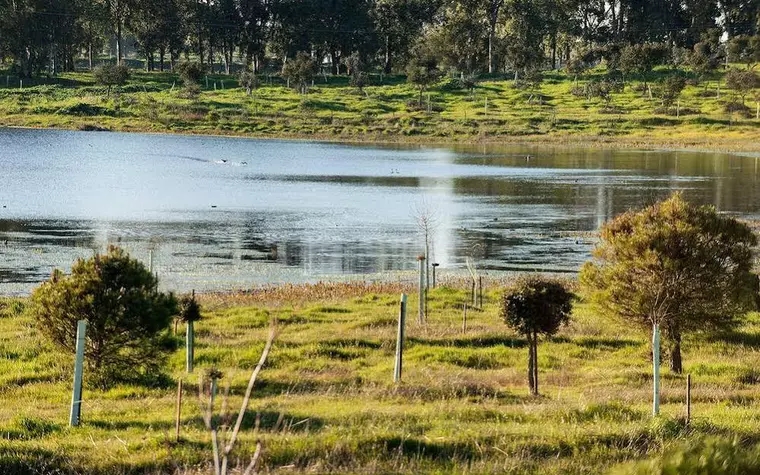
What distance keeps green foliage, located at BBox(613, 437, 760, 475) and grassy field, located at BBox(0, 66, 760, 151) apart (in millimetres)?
101239

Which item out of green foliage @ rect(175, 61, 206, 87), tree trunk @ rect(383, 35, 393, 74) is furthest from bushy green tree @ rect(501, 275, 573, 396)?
tree trunk @ rect(383, 35, 393, 74)

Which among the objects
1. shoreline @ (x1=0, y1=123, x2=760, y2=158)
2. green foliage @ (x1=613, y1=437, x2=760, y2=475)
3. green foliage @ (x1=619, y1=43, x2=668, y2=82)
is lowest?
green foliage @ (x1=613, y1=437, x2=760, y2=475)

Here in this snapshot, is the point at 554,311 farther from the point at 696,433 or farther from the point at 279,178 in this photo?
the point at 279,178

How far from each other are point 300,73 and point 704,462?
13157 centimetres

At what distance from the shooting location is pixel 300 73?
135250mm

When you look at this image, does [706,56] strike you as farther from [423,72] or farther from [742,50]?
[423,72]

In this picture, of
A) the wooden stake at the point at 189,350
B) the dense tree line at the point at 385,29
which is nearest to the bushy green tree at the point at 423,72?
the dense tree line at the point at 385,29

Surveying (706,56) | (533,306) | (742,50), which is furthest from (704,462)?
(742,50)

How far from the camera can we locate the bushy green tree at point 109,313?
15570 millimetres

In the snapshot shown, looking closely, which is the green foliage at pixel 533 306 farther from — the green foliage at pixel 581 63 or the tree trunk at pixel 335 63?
the tree trunk at pixel 335 63

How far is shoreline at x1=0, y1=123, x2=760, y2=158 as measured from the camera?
104 metres

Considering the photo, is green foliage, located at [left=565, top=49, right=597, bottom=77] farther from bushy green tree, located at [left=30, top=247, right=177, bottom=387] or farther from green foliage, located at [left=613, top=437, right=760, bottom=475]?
green foliage, located at [left=613, top=437, right=760, bottom=475]

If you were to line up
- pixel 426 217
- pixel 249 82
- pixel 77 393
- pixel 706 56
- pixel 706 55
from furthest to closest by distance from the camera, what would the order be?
pixel 706 55, pixel 706 56, pixel 249 82, pixel 426 217, pixel 77 393

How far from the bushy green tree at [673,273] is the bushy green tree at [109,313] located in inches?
360
